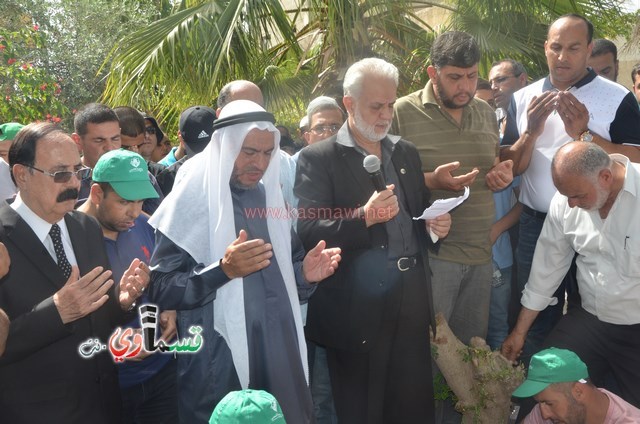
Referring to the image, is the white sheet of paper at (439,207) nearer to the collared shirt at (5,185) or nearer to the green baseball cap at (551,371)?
the green baseball cap at (551,371)

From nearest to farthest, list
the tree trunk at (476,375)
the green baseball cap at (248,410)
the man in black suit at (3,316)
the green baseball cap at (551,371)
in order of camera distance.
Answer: the green baseball cap at (248,410) < the man in black suit at (3,316) < the green baseball cap at (551,371) < the tree trunk at (476,375)

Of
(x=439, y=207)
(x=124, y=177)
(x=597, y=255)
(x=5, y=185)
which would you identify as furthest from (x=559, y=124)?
(x=5, y=185)

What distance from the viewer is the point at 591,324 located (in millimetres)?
3895

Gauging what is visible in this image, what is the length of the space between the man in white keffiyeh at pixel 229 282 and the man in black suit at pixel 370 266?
1.28ft

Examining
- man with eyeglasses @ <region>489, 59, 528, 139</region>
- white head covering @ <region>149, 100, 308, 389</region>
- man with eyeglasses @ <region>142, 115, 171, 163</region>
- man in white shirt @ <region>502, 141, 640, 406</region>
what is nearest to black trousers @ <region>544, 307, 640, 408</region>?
man in white shirt @ <region>502, 141, 640, 406</region>

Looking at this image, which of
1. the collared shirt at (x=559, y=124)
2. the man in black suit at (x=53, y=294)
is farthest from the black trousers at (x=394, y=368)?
the man in black suit at (x=53, y=294)

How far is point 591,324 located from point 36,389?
2.82 m

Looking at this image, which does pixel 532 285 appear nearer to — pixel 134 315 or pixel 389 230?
pixel 389 230

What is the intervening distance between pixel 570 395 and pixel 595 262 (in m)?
0.79

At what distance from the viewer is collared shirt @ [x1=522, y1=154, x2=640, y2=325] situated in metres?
3.74

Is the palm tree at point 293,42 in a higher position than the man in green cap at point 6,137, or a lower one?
lower

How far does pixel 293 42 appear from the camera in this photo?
8.52 meters

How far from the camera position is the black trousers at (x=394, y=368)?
3693 millimetres

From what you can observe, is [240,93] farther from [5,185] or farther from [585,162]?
[585,162]
